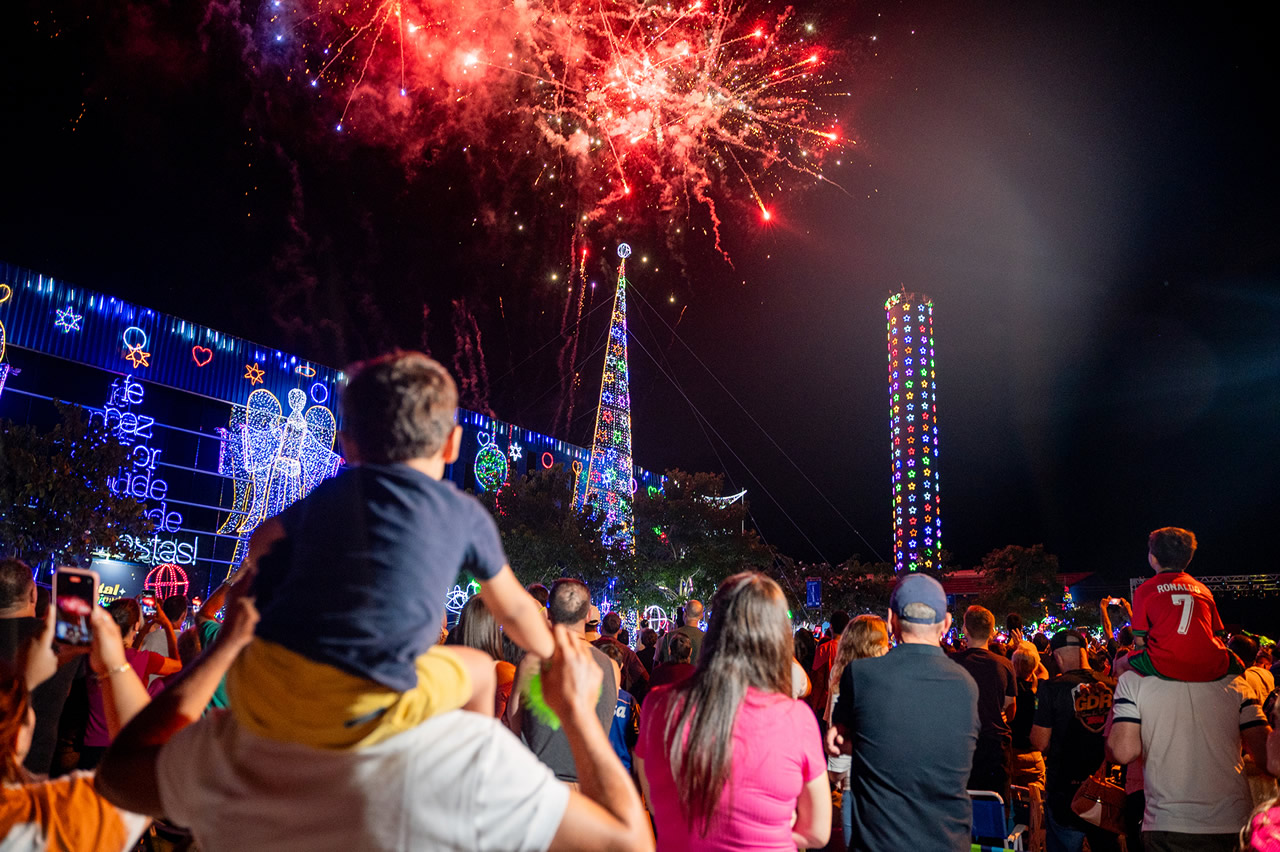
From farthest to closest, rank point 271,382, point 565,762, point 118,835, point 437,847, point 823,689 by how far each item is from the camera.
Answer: point 271,382 → point 823,689 → point 565,762 → point 118,835 → point 437,847

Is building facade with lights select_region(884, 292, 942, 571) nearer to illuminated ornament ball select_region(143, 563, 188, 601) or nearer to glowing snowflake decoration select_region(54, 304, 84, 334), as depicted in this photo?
illuminated ornament ball select_region(143, 563, 188, 601)

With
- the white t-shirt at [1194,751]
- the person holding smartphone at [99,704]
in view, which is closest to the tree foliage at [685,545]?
the person holding smartphone at [99,704]

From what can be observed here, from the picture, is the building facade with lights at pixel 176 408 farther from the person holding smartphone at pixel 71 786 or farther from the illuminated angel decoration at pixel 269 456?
the person holding smartphone at pixel 71 786

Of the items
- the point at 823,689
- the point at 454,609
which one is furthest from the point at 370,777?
the point at 454,609

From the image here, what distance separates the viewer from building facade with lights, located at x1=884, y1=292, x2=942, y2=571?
88.2 meters

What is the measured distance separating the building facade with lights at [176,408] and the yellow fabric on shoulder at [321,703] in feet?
89.5

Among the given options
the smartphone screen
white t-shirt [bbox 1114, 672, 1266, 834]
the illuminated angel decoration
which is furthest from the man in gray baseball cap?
the illuminated angel decoration

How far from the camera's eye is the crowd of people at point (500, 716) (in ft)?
5.37

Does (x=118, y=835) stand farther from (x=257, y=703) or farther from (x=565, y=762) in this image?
(x=565, y=762)

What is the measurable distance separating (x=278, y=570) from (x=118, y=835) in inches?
40.9

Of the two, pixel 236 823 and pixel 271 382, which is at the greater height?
pixel 271 382

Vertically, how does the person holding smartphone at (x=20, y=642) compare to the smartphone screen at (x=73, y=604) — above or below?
below

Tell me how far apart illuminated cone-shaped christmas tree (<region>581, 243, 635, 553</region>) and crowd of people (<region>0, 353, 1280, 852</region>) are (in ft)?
100

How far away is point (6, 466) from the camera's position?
21.0 m
